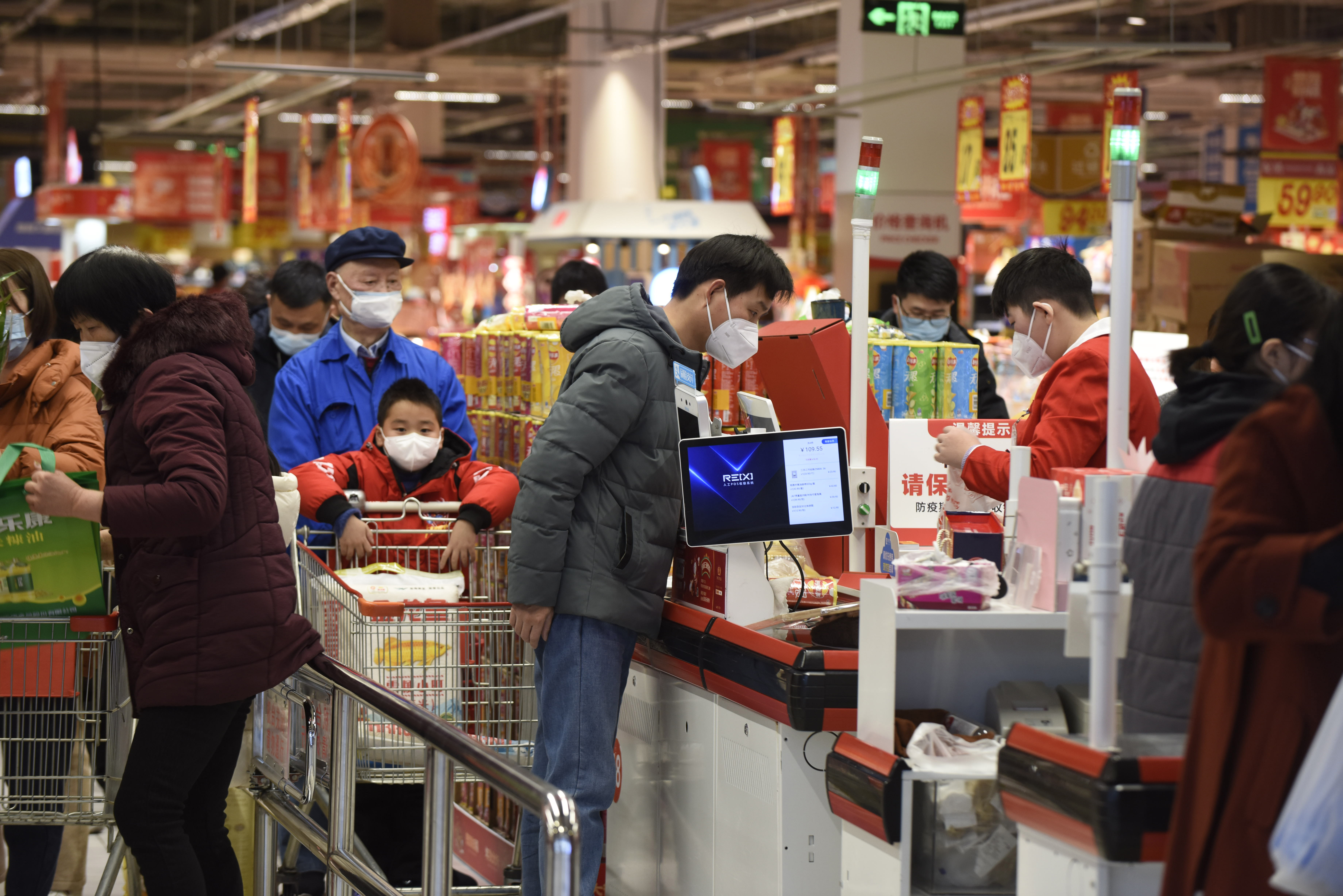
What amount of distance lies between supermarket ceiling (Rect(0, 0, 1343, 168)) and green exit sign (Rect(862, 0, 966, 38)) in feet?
7.12

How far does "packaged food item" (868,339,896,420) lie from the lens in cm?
455

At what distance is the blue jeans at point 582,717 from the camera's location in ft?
11.3

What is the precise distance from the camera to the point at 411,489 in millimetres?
4410

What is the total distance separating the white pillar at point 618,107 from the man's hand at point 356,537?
10348 millimetres

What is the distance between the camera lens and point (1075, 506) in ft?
8.63

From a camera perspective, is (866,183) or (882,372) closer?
(866,183)

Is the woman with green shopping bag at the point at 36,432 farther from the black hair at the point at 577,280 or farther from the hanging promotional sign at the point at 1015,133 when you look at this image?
the hanging promotional sign at the point at 1015,133

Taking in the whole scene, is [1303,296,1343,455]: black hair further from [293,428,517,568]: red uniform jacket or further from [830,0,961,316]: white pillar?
[830,0,961,316]: white pillar

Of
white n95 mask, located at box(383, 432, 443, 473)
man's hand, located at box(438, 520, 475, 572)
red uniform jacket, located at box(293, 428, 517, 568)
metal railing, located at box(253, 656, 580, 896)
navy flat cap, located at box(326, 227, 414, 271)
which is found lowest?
metal railing, located at box(253, 656, 580, 896)

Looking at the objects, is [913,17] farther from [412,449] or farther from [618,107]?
[412,449]

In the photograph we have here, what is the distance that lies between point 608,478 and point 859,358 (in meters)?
0.69

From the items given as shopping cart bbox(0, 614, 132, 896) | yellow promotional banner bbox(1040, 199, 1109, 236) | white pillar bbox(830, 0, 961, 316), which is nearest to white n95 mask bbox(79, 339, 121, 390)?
shopping cart bbox(0, 614, 132, 896)

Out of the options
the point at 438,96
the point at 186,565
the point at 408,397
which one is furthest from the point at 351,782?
the point at 438,96

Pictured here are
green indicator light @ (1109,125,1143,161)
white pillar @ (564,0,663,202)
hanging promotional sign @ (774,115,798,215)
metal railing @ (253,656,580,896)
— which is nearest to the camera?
metal railing @ (253,656,580,896)
